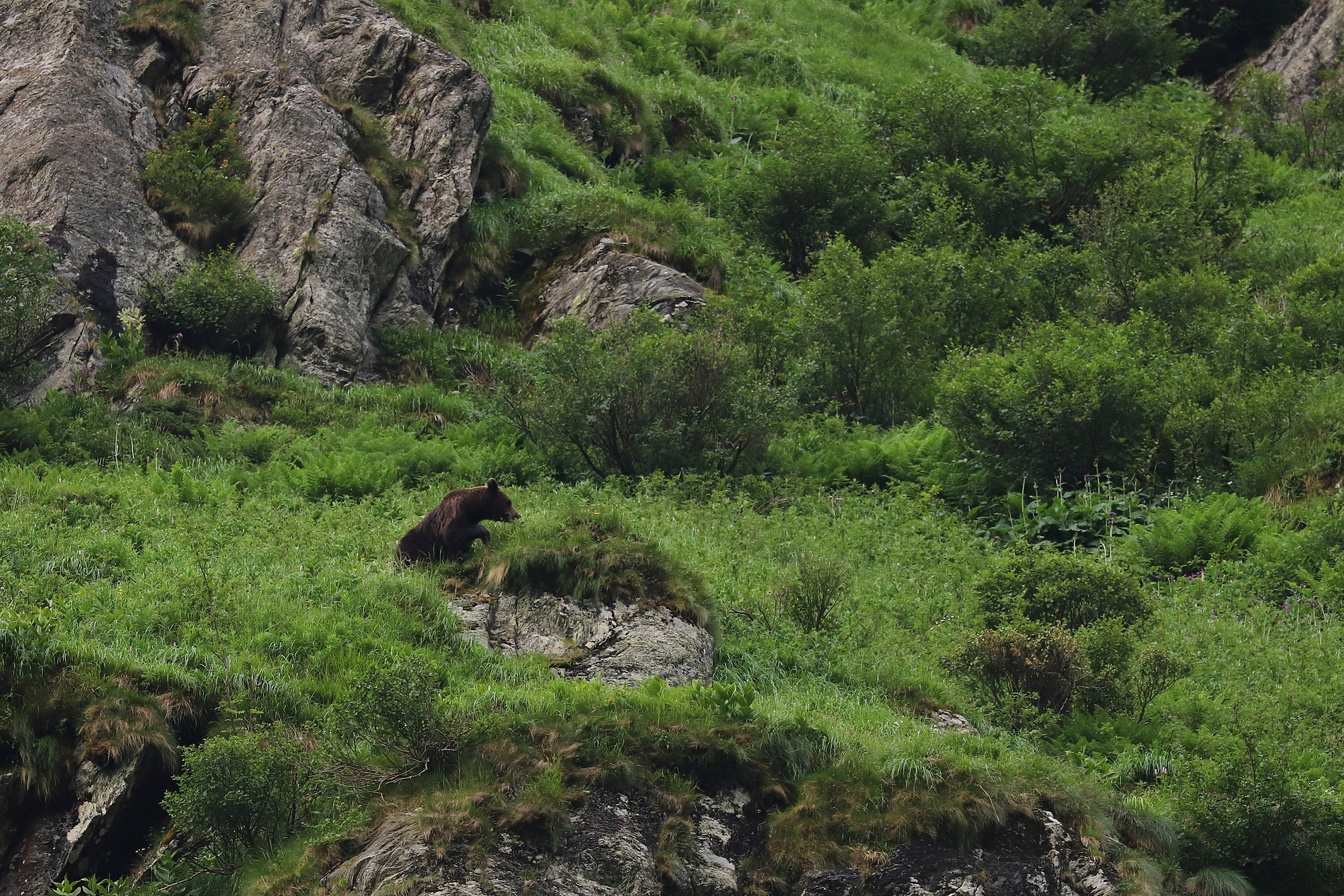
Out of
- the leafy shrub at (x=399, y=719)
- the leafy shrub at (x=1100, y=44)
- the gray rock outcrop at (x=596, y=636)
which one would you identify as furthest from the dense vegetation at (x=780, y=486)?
the leafy shrub at (x=1100, y=44)

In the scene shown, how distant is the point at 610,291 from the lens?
74.3ft

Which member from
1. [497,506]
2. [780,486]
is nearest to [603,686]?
[497,506]

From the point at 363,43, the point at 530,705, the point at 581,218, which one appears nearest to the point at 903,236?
the point at 581,218

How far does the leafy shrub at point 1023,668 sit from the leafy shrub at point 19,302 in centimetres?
1283

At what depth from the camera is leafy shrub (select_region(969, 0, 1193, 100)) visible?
37.2 metres

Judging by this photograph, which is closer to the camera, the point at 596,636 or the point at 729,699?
the point at 729,699

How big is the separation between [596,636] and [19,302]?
422 inches

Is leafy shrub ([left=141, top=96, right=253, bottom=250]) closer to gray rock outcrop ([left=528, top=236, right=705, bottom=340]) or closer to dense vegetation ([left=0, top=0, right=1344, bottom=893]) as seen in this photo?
dense vegetation ([left=0, top=0, right=1344, bottom=893])

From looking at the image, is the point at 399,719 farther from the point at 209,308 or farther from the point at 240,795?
the point at 209,308

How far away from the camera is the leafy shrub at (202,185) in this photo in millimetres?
21094

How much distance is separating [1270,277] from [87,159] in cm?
2048

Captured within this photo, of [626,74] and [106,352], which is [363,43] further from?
[106,352]

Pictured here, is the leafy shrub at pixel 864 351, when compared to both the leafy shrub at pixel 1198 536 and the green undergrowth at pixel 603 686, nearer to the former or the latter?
the green undergrowth at pixel 603 686

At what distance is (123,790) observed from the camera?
8852 millimetres
